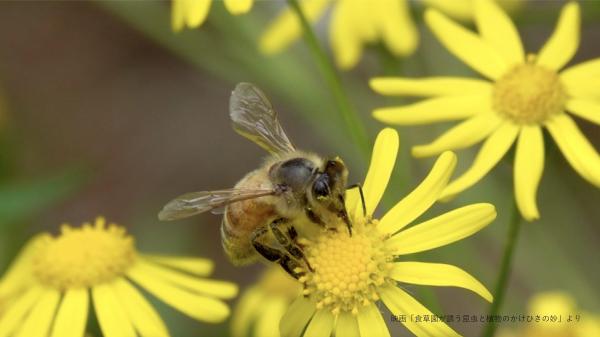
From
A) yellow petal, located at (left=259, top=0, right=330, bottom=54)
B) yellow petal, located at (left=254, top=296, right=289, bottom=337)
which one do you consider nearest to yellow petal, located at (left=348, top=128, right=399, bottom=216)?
yellow petal, located at (left=254, top=296, right=289, bottom=337)

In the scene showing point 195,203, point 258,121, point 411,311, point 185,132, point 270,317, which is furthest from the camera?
point 185,132

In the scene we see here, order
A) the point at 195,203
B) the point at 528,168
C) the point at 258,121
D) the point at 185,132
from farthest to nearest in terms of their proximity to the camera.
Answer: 1. the point at 185,132
2. the point at 258,121
3. the point at 528,168
4. the point at 195,203

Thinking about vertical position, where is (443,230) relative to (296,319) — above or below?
above

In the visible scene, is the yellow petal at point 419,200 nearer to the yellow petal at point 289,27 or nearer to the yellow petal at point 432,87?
the yellow petal at point 432,87

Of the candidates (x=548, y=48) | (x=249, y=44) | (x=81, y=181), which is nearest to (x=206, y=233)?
(x=249, y=44)

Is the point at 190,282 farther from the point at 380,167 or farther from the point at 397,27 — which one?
the point at 397,27

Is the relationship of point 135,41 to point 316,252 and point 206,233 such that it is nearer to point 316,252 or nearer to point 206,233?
point 206,233

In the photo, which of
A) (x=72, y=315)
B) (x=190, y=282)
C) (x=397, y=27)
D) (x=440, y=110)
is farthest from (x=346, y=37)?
(x=72, y=315)
